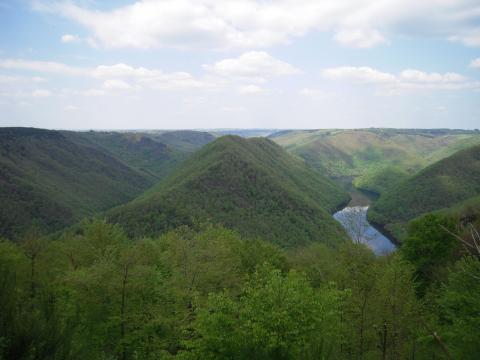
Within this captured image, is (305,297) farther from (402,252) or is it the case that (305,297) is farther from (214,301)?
(402,252)

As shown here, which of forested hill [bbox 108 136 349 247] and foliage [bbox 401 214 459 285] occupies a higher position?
foliage [bbox 401 214 459 285]

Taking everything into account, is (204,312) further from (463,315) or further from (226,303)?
(463,315)

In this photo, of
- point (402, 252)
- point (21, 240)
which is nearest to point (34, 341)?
point (21, 240)

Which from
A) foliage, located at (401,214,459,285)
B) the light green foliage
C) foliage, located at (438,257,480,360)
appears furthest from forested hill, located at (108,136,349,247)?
the light green foliage

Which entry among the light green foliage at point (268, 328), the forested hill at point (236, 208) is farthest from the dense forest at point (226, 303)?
the forested hill at point (236, 208)

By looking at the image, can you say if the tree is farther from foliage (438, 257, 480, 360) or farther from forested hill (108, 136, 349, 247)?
forested hill (108, 136, 349, 247)

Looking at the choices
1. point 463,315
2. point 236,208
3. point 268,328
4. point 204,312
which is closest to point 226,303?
point 204,312

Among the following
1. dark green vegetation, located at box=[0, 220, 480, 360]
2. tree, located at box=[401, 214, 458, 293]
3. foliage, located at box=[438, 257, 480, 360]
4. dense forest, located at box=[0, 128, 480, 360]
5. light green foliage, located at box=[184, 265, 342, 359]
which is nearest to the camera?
dark green vegetation, located at box=[0, 220, 480, 360]

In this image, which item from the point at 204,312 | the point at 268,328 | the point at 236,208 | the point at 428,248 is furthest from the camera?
the point at 236,208

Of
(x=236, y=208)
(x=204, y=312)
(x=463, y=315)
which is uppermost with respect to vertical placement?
(x=204, y=312)

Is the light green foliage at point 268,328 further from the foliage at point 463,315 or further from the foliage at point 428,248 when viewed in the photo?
the foliage at point 428,248
